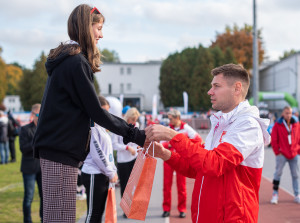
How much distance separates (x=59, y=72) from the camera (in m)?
2.41

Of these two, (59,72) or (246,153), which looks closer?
(59,72)

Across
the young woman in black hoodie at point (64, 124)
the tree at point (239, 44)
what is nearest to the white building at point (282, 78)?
the tree at point (239, 44)

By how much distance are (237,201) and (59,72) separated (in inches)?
59.0

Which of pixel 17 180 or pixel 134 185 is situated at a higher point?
pixel 134 185

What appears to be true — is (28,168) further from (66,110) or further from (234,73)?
(234,73)

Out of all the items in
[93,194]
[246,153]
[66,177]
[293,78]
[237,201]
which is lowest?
[93,194]

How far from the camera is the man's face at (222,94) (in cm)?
290

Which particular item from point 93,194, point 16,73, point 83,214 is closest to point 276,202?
point 83,214

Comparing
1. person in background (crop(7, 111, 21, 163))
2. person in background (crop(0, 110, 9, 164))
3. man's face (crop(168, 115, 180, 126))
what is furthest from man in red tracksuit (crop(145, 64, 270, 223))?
person in background (crop(7, 111, 21, 163))

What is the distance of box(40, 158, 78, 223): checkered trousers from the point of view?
2.42 m

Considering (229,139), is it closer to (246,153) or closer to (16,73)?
(246,153)

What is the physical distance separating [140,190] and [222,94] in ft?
3.15

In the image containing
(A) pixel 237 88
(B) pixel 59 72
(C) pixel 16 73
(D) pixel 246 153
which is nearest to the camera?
(B) pixel 59 72

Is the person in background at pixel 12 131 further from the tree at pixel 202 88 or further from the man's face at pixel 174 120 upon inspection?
the man's face at pixel 174 120
